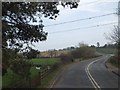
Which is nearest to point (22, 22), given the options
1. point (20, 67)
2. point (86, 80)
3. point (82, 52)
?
point (20, 67)

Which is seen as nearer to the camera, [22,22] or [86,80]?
[22,22]

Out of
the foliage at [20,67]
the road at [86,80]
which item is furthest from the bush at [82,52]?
the foliage at [20,67]

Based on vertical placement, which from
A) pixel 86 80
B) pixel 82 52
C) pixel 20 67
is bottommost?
pixel 86 80

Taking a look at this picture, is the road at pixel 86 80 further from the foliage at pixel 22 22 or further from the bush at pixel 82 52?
the bush at pixel 82 52

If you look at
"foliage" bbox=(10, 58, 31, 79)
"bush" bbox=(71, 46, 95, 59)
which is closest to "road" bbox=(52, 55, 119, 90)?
"foliage" bbox=(10, 58, 31, 79)

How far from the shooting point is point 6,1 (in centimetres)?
1673

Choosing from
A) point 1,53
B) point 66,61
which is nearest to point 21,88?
point 1,53

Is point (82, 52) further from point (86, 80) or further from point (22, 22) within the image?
point (22, 22)

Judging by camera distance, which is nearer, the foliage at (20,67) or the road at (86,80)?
the foliage at (20,67)

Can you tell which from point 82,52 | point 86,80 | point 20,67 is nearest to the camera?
point 20,67

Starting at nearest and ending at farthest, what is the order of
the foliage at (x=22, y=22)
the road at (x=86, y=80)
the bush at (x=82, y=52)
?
the foliage at (x=22, y=22)
the road at (x=86, y=80)
the bush at (x=82, y=52)

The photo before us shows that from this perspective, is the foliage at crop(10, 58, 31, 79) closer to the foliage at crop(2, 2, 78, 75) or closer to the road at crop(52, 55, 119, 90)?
the foliage at crop(2, 2, 78, 75)

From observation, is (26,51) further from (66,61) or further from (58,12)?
(66,61)

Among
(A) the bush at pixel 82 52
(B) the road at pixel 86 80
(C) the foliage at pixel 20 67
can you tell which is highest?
(C) the foliage at pixel 20 67
